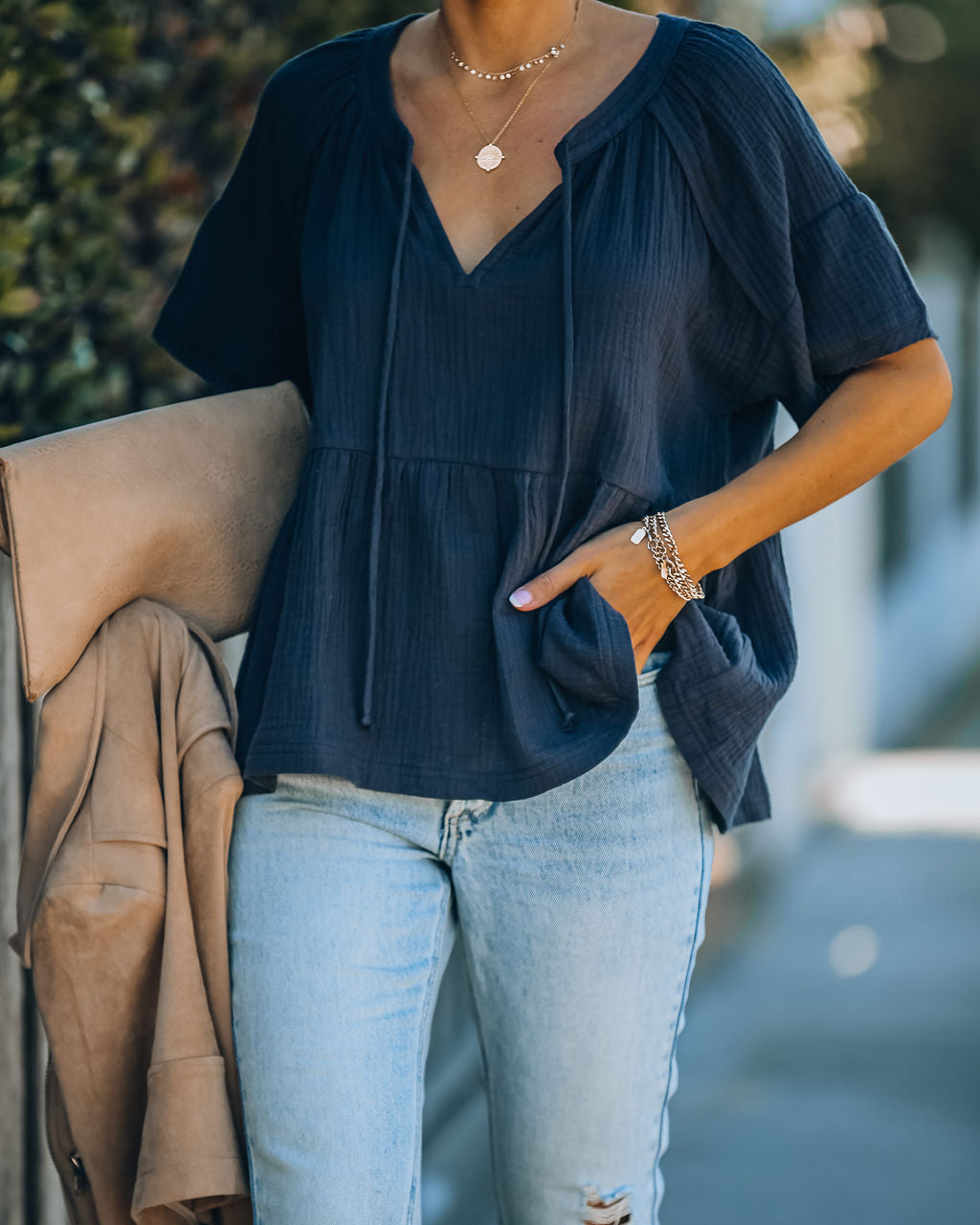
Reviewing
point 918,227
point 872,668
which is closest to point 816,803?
point 872,668

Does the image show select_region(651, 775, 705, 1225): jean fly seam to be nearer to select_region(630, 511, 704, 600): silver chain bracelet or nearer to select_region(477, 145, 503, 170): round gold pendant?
select_region(630, 511, 704, 600): silver chain bracelet

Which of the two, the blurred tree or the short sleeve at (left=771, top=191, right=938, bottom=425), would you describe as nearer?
the short sleeve at (left=771, top=191, right=938, bottom=425)

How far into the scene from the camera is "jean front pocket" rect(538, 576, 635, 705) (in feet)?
6.15

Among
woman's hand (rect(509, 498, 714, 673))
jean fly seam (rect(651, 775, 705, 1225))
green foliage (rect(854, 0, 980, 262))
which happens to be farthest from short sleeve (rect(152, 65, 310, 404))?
green foliage (rect(854, 0, 980, 262))

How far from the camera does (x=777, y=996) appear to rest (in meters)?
5.02

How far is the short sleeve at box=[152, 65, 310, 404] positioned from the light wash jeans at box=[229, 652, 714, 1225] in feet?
2.16

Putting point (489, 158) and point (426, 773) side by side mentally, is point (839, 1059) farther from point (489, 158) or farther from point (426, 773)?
point (489, 158)

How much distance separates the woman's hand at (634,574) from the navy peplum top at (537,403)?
2 centimetres

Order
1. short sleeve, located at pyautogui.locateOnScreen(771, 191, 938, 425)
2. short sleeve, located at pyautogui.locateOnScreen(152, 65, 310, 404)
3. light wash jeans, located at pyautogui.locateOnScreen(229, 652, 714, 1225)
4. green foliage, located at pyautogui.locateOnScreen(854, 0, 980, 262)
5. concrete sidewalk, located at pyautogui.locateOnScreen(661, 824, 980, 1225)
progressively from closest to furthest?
light wash jeans, located at pyautogui.locateOnScreen(229, 652, 714, 1225) < short sleeve, located at pyautogui.locateOnScreen(771, 191, 938, 425) < short sleeve, located at pyautogui.locateOnScreen(152, 65, 310, 404) < concrete sidewalk, located at pyautogui.locateOnScreen(661, 824, 980, 1225) < green foliage, located at pyautogui.locateOnScreen(854, 0, 980, 262)

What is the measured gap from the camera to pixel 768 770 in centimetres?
614

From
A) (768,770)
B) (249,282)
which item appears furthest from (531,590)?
(768,770)

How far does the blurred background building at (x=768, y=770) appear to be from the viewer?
2.62 m

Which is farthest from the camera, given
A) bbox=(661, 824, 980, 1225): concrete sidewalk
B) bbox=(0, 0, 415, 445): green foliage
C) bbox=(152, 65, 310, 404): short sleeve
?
bbox=(661, 824, 980, 1225): concrete sidewalk

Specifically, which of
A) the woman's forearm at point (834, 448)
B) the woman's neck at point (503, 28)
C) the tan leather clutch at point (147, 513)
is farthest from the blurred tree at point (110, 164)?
the woman's forearm at point (834, 448)
